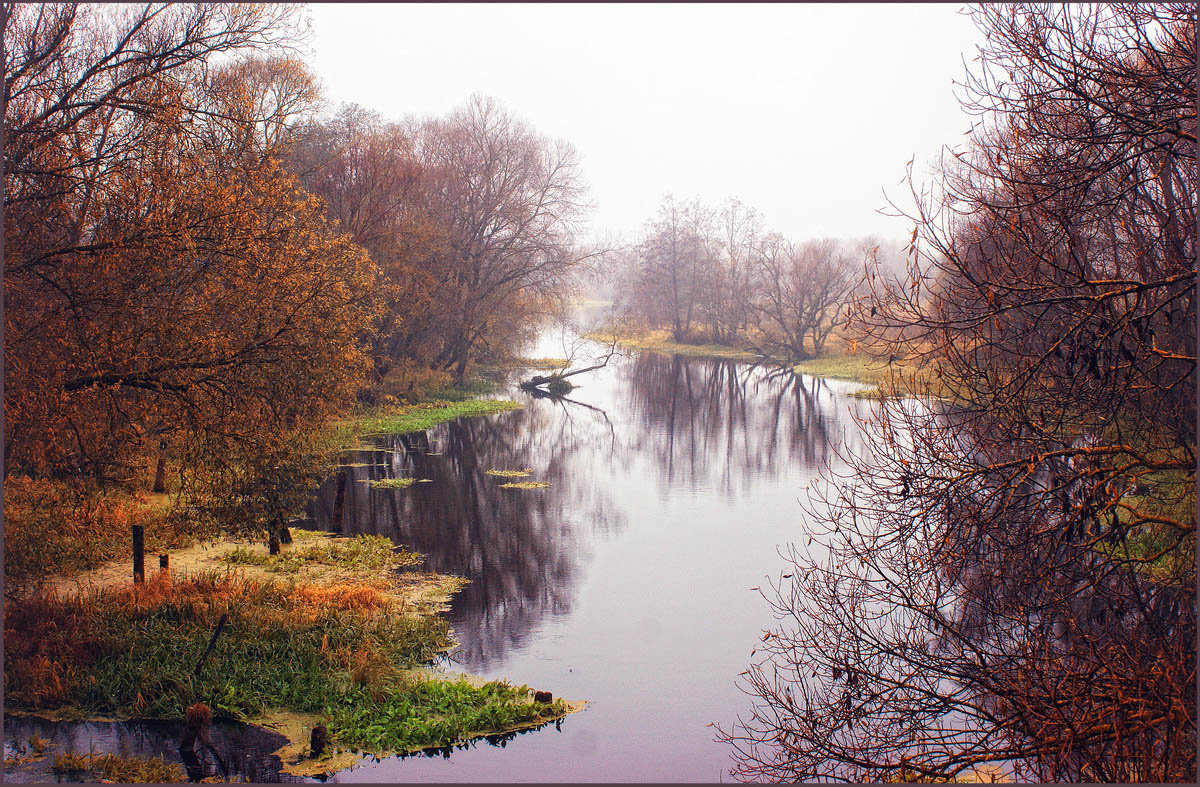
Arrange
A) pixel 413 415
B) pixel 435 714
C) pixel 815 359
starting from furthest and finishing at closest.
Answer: pixel 815 359, pixel 413 415, pixel 435 714

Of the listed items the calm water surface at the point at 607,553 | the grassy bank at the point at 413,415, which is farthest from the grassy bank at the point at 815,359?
the grassy bank at the point at 413,415

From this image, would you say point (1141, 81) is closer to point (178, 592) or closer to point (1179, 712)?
point (1179, 712)

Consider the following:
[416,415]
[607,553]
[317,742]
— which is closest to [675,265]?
[416,415]

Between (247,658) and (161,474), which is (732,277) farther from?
(247,658)

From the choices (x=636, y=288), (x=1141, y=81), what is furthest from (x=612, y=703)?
(x=636, y=288)

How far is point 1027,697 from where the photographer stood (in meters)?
7.86

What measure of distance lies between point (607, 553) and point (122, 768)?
12.7 m

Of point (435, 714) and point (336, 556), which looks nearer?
point (435, 714)

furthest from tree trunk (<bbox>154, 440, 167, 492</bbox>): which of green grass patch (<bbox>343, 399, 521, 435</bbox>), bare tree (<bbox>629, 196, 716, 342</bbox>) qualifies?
bare tree (<bbox>629, 196, 716, 342</bbox>)

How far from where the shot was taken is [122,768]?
1061 cm

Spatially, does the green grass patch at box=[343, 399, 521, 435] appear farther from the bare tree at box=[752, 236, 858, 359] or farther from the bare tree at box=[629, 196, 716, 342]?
the bare tree at box=[629, 196, 716, 342]

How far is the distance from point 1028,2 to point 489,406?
3552 centimetres

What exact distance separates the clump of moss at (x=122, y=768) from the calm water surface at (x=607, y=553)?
6.69ft

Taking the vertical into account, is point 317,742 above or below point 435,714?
above
